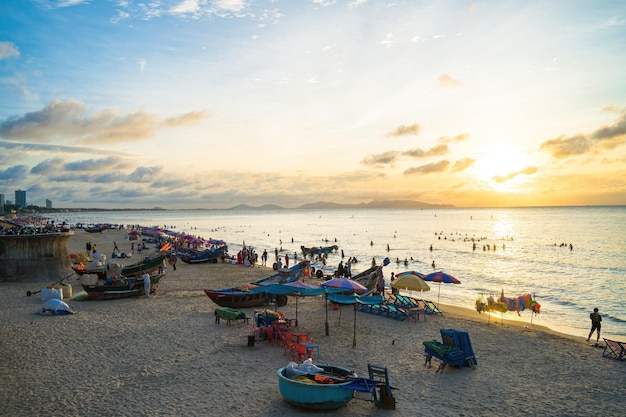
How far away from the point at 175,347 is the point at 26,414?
4747 mm

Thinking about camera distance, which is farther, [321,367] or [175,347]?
[175,347]

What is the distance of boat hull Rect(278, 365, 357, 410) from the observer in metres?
8.49

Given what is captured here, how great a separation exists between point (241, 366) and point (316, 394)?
3603 mm

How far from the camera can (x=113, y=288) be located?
20.0 meters

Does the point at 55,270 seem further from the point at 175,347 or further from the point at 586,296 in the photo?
the point at 586,296

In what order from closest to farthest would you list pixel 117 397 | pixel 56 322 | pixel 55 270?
pixel 117 397, pixel 56 322, pixel 55 270

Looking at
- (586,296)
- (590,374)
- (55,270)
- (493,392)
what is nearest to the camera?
(493,392)

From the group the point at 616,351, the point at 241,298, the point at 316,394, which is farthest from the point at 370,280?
the point at 316,394

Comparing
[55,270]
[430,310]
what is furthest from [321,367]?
[55,270]

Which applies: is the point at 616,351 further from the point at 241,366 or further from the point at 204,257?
the point at 204,257

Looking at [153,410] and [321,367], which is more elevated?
[321,367]

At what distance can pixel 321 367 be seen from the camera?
943cm

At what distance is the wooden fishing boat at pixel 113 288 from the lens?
19664 mm

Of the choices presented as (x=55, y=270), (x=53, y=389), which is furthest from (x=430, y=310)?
(x=55, y=270)
